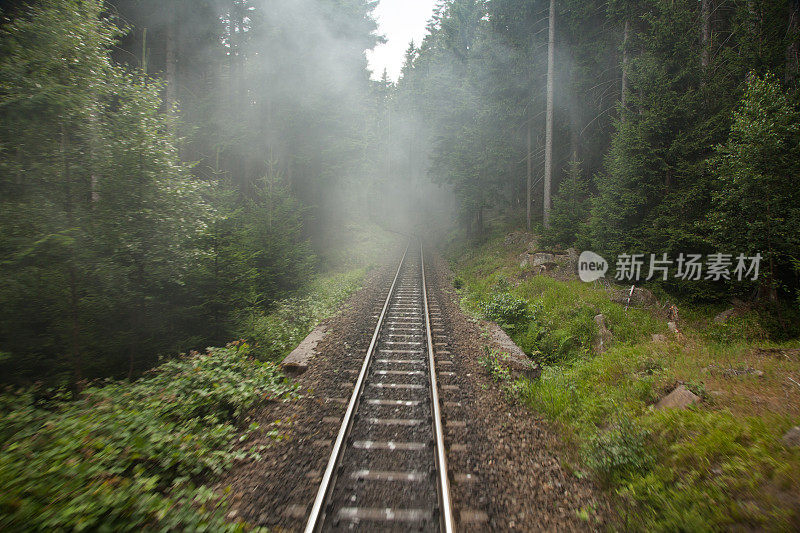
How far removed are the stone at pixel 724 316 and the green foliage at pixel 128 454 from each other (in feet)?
36.7

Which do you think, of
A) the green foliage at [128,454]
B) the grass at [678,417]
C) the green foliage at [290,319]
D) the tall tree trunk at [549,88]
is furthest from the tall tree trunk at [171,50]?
the grass at [678,417]

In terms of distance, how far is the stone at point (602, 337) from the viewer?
7.92 meters

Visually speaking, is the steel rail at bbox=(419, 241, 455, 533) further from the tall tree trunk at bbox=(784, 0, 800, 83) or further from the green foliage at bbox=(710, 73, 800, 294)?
the tall tree trunk at bbox=(784, 0, 800, 83)

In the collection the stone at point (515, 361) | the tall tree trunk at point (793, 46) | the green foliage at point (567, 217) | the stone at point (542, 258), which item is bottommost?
the stone at point (515, 361)

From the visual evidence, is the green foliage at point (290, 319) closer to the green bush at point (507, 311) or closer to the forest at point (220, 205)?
the forest at point (220, 205)

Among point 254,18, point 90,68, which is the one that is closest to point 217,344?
point 90,68

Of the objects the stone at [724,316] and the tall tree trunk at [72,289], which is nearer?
the tall tree trunk at [72,289]

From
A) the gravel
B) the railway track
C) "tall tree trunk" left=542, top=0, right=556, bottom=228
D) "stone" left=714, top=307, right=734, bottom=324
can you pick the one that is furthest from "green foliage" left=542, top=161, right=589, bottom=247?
the railway track

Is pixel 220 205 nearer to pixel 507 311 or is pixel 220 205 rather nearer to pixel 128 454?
pixel 128 454

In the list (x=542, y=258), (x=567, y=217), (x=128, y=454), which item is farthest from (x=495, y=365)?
(x=567, y=217)

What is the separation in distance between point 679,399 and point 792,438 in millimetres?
1225

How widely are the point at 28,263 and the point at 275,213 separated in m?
6.81

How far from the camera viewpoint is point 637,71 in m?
11.3

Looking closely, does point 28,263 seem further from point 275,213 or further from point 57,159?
point 275,213
